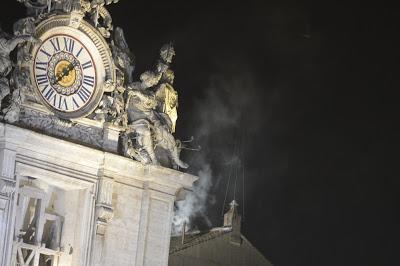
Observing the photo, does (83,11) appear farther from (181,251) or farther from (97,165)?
(181,251)

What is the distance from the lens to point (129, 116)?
1357 inches

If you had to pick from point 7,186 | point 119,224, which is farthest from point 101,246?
point 7,186

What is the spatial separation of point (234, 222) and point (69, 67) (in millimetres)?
12511

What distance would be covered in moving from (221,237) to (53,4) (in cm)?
1346

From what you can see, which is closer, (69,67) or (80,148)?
(80,148)

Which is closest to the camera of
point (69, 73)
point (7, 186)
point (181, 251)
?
point (7, 186)

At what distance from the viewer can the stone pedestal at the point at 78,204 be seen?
31.8 metres

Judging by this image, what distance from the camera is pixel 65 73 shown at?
33375mm

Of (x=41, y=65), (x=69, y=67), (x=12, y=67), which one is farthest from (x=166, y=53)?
(x=12, y=67)

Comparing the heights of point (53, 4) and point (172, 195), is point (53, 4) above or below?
above

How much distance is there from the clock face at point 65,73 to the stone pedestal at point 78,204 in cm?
120

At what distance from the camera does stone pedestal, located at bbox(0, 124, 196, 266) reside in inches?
1253

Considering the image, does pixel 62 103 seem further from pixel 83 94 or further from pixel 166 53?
pixel 166 53

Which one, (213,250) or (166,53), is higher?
(166,53)
